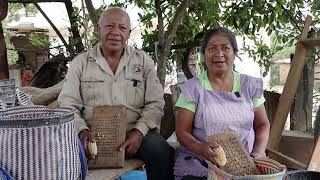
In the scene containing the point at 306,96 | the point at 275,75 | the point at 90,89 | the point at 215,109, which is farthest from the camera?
the point at 275,75

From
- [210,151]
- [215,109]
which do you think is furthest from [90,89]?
[210,151]

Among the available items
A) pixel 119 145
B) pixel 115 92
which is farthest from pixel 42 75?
pixel 119 145

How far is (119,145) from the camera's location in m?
2.65

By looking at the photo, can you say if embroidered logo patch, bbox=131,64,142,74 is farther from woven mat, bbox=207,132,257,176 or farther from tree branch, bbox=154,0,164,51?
tree branch, bbox=154,0,164,51

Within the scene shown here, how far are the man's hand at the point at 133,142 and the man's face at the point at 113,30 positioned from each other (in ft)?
2.08

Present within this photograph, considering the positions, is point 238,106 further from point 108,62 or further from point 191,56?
point 191,56

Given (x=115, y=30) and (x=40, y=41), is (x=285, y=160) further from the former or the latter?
(x=40, y=41)

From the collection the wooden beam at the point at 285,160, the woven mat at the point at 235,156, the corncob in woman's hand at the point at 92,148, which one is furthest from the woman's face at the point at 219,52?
the wooden beam at the point at 285,160

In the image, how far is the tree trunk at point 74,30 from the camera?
4.86 metres

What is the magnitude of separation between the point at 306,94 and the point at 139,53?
2042mm

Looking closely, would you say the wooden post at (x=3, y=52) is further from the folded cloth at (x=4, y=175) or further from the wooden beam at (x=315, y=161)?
the wooden beam at (x=315, y=161)

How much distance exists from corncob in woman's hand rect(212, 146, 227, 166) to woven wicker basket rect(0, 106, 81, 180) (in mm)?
808

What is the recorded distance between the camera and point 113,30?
3.01m

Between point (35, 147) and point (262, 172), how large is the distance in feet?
3.97
